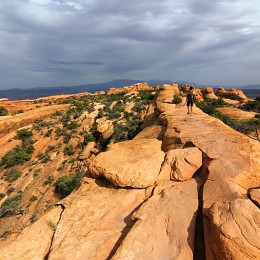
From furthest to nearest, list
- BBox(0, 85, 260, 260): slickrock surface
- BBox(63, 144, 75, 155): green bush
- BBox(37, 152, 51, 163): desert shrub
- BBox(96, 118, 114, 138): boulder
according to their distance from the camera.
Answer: BBox(63, 144, 75, 155): green bush, BBox(96, 118, 114, 138): boulder, BBox(37, 152, 51, 163): desert shrub, BBox(0, 85, 260, 260): slickrock surface

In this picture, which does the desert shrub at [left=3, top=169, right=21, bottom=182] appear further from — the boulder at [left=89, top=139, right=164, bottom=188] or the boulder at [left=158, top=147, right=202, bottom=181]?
the boulder at [left=158, top=147, right=202, bottom=181]

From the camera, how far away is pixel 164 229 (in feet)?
25.3

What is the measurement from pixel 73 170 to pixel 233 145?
19968 millimetres

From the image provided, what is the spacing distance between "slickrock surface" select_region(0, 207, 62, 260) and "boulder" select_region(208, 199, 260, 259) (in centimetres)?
674

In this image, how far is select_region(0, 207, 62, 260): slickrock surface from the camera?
8633 mm

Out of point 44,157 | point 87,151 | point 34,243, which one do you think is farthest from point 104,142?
point 34,243

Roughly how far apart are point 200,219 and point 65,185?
55.6ft

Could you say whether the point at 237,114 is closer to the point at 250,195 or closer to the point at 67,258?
the point at 250,195

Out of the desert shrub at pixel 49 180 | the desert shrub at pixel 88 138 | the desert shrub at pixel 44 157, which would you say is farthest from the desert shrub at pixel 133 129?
the desert shrub at pixel 44 157

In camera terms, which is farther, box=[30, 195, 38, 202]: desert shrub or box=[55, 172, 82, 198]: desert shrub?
box=[30, 195, 38, 202]: desert shrub

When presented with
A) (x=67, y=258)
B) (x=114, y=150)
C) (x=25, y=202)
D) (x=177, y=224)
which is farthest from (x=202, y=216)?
(x=25, y=202)

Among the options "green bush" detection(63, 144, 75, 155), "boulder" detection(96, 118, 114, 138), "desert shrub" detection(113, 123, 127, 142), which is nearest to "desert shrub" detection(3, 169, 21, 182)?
"green bush" detection(63, 144, 75, 155)

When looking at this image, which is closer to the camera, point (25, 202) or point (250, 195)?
point (250, 195)

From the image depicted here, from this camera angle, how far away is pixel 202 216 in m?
8.26
